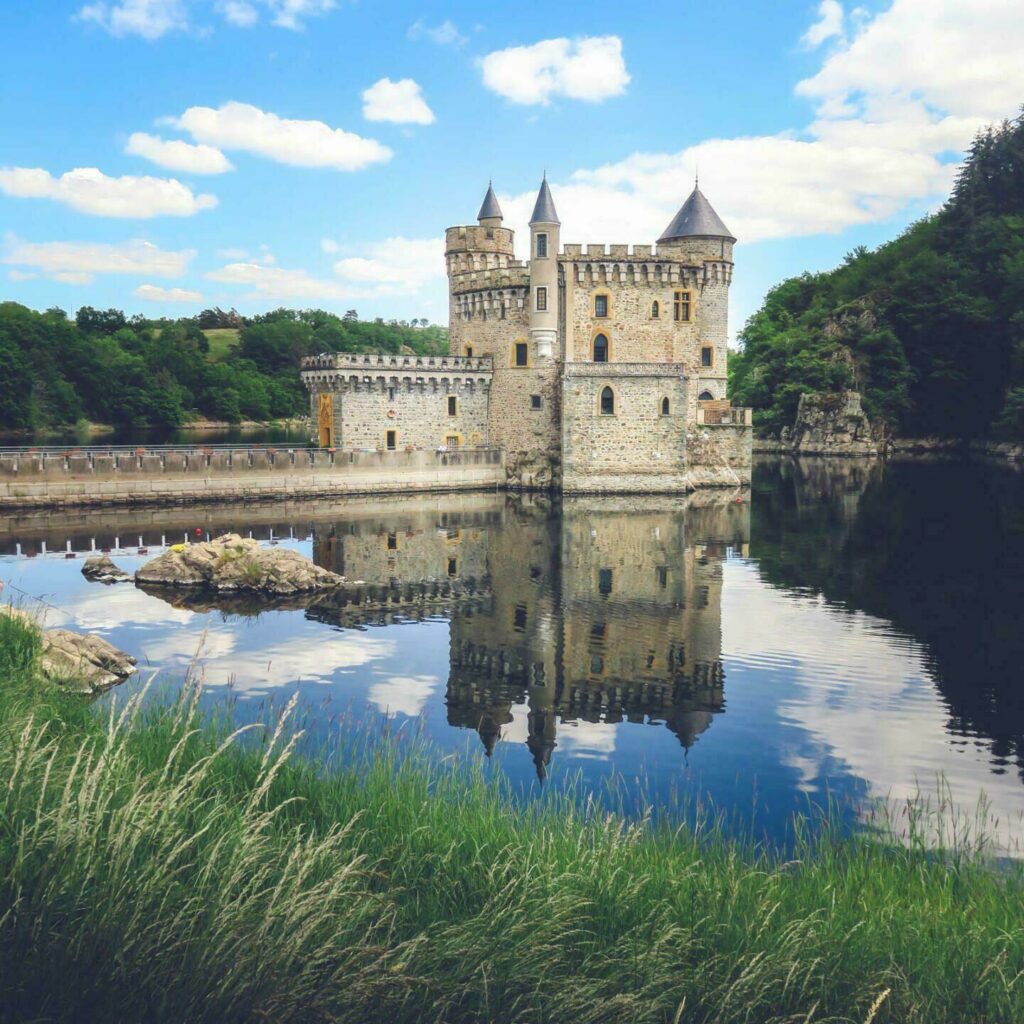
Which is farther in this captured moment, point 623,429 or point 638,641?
point 623,429

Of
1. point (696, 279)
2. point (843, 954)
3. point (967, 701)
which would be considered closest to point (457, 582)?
point (967, 701)

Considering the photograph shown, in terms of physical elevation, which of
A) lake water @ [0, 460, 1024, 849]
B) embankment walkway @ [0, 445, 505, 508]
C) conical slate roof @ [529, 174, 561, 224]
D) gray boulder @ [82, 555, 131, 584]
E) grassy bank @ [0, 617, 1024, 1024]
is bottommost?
lake water @ [0, 460, 1024, 849]

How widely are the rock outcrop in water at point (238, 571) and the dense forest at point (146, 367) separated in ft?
240

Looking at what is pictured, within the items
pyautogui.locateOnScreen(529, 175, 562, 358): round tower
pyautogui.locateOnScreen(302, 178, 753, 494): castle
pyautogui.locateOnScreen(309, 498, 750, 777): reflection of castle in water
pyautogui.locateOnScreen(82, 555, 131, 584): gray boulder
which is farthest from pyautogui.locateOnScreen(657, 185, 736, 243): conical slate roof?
pyautogui.locateOnScreen(82, 555, 131, 584): gray boulder

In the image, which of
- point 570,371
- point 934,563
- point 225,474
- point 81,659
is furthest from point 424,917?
point 570,371

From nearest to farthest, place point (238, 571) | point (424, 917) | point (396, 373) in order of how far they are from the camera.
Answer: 1. point (424, 917)
2. point (238, 571)
3. point (396, 373)

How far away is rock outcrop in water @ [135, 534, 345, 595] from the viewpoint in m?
27.3

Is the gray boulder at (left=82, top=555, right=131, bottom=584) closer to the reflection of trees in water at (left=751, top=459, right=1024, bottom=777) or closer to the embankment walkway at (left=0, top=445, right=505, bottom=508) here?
the embankment walkway at (left=0, top=445, right=505, bottom=508)

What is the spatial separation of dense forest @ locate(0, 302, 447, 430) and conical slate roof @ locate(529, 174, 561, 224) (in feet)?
207

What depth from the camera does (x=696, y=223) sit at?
173 feet

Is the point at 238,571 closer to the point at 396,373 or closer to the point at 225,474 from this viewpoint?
the point at 225,474

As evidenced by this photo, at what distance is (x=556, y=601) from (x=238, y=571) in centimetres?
854

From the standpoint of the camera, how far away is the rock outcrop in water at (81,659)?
15.4 meters

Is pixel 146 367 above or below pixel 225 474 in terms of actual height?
above
